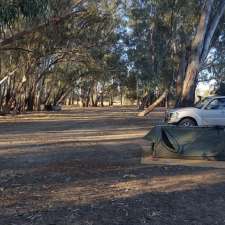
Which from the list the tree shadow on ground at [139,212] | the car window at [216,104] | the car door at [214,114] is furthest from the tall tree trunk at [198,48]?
the tree shadow on ground at [139,212]

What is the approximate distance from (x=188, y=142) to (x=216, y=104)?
27.7ft

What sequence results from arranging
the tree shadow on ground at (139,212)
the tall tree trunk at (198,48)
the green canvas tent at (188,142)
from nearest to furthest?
the tree shadow on ground at (139,212)
the green canvas tent at (188,142)
the tall tree trunk at (198,48)

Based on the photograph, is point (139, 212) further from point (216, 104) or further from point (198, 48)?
point (198, 48)

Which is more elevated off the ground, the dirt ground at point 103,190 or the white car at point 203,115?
the white car at point 203,115

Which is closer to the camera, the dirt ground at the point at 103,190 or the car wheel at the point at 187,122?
the dirt ground at the point at 103,190

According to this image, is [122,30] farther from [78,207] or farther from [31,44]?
[78,207]

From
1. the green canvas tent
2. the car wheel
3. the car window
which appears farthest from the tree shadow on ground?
the car window

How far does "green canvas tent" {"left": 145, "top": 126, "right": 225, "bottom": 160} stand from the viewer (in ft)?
43.2

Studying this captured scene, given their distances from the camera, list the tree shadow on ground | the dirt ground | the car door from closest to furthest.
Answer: the tree shadow on ground
the dirt ground
the car door

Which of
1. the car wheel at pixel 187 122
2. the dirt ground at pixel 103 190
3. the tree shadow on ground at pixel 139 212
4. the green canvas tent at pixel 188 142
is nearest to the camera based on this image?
the tree shadow on ground at pixel 139 212

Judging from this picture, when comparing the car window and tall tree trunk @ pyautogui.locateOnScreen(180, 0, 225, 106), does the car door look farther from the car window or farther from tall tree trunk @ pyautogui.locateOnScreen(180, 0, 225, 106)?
tall tree trunk @ pyautogui.locateOnScreen(180, 0, 225, 106)

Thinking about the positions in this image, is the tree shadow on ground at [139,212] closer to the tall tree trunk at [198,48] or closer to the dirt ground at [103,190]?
the dirt ground at [103,190]

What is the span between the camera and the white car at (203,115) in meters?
20.9

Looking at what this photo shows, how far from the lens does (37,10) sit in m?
16.8
